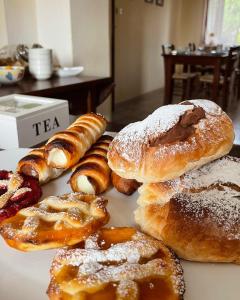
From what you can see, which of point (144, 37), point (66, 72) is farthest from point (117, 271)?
point (144, 37)

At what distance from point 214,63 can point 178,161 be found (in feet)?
13.0

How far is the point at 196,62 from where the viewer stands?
4.33 m

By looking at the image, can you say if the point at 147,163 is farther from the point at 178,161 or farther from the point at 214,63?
the point at 214,63

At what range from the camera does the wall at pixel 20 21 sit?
235cm

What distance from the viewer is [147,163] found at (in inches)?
24.0

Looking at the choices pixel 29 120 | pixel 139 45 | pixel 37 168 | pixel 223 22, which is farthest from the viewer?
pixel 223 22

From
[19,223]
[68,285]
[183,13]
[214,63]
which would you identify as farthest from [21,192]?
[183,13]

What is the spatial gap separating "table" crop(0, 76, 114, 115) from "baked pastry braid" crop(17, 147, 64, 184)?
91 centimetres

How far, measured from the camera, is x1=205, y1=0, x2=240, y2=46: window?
23.0 ft

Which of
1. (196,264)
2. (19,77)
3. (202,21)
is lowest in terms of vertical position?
(196,264)

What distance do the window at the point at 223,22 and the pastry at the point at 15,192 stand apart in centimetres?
763

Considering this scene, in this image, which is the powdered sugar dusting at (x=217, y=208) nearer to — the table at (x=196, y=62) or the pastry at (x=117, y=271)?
the pastry at (x=117, y=271)

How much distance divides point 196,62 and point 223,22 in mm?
3710

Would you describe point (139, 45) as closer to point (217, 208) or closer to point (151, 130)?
point (151, 130)
